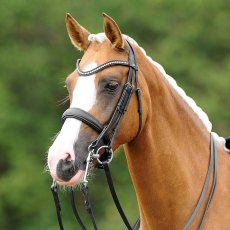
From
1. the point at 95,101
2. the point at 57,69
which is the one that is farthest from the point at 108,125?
the point at 57,69

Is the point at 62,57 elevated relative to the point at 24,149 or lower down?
elevated

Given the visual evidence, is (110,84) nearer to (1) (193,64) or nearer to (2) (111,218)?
(2) (111,218)

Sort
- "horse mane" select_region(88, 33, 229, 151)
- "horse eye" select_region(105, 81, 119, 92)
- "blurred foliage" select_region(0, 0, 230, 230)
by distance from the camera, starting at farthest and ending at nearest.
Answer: "blurred foliage" select_region(0, 0, 230, 230)
"horse mane" select_region(88, 33, 229, 151)
"horse eye" select_region(105, 81, 119, 92)

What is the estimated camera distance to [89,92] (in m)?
5.96

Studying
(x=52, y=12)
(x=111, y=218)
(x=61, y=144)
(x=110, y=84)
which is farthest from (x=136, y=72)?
(x=52, y=12)

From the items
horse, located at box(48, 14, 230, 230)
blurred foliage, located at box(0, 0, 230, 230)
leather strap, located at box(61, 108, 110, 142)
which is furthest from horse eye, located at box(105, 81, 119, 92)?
blurred foliage, located at box(0, 0, 230, 230)

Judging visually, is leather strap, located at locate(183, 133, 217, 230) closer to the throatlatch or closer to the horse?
the horse

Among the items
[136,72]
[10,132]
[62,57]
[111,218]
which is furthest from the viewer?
[62,57]

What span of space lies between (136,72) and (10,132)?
1340 cm

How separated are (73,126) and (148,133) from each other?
2.04ft

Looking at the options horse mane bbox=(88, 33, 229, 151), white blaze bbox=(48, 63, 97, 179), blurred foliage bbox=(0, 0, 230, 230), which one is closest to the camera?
white blaze bbox=(48, 63, 97, 179)

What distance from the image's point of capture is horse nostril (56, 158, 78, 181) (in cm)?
578

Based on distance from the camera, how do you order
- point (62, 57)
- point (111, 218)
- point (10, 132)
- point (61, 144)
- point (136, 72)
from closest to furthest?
point (61, 144), point (136, 72), point (111, 218), point (10, 132), point (62, 57)

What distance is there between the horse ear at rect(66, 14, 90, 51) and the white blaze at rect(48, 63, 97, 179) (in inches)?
15.9
